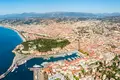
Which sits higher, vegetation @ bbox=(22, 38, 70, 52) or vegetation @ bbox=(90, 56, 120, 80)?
vegetation @ bbox=(90, 56, 120, 80)

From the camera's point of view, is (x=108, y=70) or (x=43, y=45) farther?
(x=43, y=45)

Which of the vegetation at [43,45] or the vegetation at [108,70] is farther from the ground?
the vegetation at [108,70]

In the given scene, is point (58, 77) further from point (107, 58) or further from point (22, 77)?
point (107, 58)

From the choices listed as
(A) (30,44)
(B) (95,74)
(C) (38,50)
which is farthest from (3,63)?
(B) (95,74)

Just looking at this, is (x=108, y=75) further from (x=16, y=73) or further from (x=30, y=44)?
(x=30, y=44)

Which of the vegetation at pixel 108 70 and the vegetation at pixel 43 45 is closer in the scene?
the vegetation at pixel 108 70

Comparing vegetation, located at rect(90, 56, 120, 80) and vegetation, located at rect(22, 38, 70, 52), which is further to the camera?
vegetation, located at rect(22, 38, 70, 52)

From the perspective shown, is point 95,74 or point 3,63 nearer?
point 95,74

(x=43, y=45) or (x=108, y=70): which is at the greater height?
(x=108, y=70)

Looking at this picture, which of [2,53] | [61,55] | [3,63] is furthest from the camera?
[2,53]

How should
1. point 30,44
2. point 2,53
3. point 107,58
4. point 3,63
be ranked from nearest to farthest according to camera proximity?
point 107,58, point 3,63, point 2,53, point 30,44
